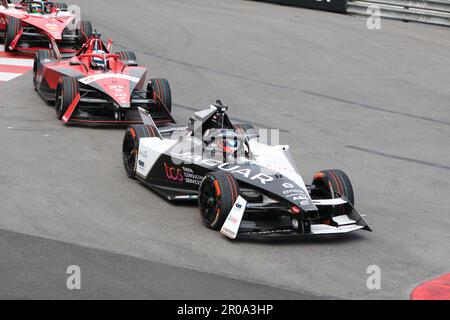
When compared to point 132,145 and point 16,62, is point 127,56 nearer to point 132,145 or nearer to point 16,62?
point 16,62

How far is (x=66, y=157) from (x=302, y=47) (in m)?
12.7

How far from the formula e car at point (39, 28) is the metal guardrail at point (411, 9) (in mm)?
10925

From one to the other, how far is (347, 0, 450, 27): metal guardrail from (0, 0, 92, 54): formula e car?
10.9 meters

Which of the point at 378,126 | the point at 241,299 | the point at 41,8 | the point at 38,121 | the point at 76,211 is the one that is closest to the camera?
the point at 241,299

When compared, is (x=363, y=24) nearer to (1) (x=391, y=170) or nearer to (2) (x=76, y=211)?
(1) (x=391, y=170)

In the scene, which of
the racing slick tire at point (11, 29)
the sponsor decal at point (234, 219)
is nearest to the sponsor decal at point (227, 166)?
the sponsor decal at point (234, 219)

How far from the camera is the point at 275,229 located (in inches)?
404

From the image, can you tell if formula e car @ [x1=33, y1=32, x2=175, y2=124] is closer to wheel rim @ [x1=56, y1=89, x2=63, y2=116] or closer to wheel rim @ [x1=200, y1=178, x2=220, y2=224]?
wheel rim @ [x1=56, y1=89, x2=63, y2=116]

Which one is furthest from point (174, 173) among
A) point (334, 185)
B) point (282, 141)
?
point (282, 141)

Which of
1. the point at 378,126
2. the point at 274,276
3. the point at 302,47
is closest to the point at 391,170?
the point at 378,126

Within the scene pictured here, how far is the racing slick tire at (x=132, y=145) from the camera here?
12539 millimetres

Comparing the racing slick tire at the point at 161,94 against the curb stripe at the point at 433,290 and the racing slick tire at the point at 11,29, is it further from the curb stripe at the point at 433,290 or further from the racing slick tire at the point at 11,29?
the curb stripe at the point at 433,290

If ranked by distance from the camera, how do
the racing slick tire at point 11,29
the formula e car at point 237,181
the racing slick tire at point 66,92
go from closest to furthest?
the formula e car at point 237,181
the racing slick tire at point 66,92
the racing slick tire at point 11,29

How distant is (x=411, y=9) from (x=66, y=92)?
16.8 meters
